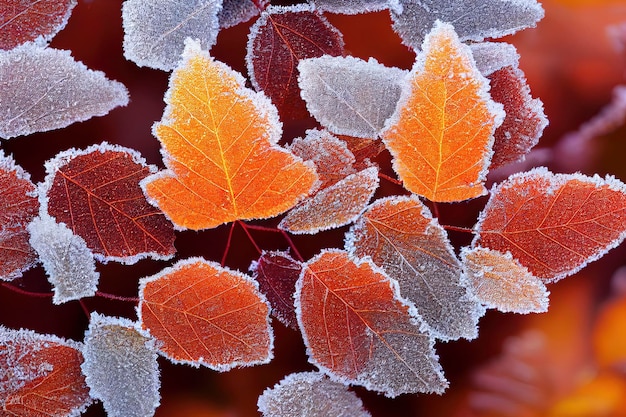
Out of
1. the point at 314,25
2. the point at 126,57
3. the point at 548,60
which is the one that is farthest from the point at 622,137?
the point at 126,57

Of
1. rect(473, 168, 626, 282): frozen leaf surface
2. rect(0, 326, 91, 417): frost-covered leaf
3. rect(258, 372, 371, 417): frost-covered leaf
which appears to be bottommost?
rect(258, 372, 371, 417): frost-covered leaf

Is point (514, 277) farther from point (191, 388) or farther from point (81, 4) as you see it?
point (81, 4)

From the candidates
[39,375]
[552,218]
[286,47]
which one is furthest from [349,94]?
[39,375]

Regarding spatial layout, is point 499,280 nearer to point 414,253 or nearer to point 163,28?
point 414,253

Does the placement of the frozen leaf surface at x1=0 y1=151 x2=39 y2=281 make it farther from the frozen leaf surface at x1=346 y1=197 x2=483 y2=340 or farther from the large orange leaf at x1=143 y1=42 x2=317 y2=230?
the frozen leaf surface at x1=346 y1=197 x2=483 y2=340

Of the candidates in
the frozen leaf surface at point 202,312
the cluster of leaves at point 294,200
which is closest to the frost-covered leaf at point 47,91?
the cluster of leaves at point 294,200

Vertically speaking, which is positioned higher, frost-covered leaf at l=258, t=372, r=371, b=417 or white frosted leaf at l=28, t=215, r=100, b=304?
white frosted leaf at l=28, t=215, r=100, b=304

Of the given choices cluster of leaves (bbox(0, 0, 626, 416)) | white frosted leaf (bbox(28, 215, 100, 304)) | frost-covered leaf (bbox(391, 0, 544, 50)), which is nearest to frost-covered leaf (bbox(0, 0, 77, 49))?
cluster of leaves (bbox(0, 0, 626, 416))
